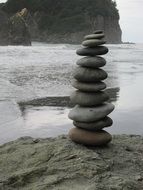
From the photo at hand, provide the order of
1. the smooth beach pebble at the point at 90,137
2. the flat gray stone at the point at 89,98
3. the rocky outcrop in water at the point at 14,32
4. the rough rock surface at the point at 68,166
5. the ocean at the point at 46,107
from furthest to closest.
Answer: the rocky outcrop in water at the point at 14,32 < the ocean at the point at 46,107 < the flat gray stone at the point at 89,98 < the smooth beach pebble at the point at 90,137 < the rough rock surface at the point at 68,166

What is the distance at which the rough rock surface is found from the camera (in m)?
4.53

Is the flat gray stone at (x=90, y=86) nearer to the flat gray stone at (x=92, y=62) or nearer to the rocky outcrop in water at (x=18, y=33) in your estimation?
the flat gray stone at (x=92, y=62)

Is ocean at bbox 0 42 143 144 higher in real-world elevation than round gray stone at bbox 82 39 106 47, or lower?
lower

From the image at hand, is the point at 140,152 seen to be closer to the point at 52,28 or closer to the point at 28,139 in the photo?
the point at 28,139

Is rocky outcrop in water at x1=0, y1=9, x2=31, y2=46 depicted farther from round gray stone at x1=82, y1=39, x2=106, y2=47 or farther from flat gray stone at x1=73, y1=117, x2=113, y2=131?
flat gray stone at x1=73, y1=117, x2=113, y2=131

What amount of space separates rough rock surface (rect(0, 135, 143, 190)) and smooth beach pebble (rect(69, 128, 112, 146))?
78 mm

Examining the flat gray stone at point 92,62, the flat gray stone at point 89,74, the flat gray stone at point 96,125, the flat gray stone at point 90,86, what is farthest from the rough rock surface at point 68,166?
the flat gray stone at point 92,62

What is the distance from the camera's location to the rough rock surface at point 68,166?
4.53 meters

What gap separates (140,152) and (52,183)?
167 centimetres

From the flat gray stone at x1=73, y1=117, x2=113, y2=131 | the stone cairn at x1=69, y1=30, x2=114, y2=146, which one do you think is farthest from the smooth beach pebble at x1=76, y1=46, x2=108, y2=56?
the flat gray stone at x1=73, y1=117, x2=113, y2=131

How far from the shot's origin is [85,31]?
103312mm

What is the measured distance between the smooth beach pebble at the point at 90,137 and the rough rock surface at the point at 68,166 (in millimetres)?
78

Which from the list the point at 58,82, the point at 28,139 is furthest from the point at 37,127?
the point at 58,82

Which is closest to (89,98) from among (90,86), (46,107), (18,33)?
(90,86)
